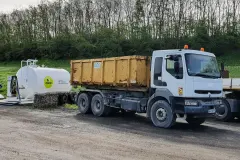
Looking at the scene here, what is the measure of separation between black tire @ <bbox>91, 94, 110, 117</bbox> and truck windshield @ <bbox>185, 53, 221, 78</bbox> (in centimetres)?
438

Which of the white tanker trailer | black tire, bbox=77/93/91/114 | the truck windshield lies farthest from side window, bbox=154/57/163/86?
the white tanker trailer

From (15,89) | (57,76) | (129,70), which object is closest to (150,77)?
(129,70)

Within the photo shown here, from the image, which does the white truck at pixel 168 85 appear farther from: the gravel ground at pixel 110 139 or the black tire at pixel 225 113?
the black tire at pixel 225 113

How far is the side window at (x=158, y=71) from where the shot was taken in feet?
35.3

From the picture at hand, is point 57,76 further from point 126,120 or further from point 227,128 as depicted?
point 227,128

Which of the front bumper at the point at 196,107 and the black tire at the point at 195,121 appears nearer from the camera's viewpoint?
the front bumper at the point at 196,107

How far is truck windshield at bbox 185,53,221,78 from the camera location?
33.3 feet

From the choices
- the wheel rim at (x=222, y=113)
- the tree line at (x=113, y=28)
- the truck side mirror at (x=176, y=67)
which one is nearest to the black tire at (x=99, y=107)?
the truck side mirror at (x=176, y=67)

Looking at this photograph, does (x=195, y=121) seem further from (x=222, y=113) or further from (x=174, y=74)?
(x=174, y=74)

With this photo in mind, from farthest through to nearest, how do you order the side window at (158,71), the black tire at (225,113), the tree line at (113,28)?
1. the tree line at (113,28)
2. the black tire at (225,113)
3. the side window at (158,71)

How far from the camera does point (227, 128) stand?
36.1 feet

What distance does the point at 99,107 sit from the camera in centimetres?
1352

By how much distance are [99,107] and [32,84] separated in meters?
5.01

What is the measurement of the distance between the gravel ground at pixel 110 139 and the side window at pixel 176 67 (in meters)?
1.76
